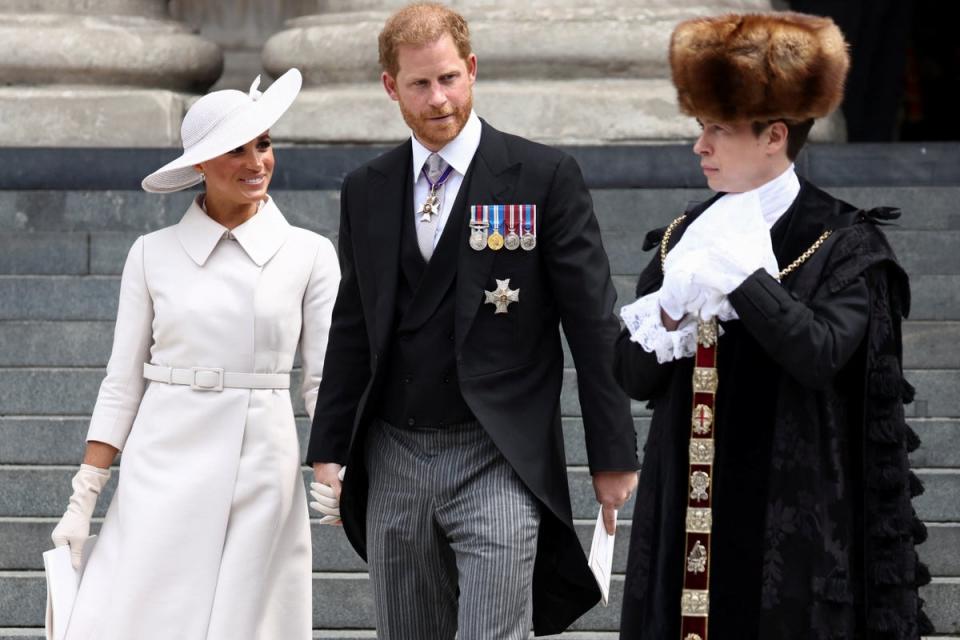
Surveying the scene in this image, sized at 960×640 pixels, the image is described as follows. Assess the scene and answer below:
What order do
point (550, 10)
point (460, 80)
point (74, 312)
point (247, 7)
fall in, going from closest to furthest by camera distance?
point (460, 80) → point (74, 312) → point (550, 10) → point (247, 7)

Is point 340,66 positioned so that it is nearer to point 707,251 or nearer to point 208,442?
point 208,442

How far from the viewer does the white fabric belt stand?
4.60 m

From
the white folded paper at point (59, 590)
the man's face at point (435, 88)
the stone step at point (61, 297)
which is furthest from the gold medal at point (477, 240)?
the stone step at point (61, 297)

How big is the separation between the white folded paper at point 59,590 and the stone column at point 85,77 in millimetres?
5341

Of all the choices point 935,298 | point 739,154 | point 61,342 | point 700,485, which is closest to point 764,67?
point 739,154

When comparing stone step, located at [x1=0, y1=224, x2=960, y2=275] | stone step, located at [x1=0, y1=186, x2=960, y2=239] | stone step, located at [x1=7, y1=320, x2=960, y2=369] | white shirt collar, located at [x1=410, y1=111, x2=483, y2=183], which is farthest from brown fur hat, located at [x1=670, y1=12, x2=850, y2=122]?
stone step, located at [x1=0, y1=186, x2=960, y2=239]

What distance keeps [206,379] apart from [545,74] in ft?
16.5

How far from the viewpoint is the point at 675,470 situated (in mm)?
3670

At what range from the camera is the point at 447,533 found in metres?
4.18

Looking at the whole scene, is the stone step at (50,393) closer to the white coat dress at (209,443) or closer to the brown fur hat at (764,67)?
the white coat dress at (209,443)

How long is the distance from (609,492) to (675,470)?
0.61m

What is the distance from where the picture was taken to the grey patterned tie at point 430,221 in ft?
13.9

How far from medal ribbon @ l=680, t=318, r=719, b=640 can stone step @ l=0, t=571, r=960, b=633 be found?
87.9 inches

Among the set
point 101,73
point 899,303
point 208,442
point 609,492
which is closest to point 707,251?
point 899,303
